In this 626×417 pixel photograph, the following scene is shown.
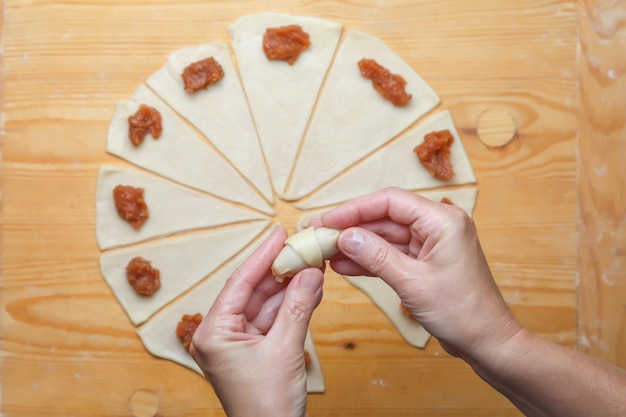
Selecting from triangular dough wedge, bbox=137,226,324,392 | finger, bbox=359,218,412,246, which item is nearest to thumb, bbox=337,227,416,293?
finger, bbox=359,218,412,246

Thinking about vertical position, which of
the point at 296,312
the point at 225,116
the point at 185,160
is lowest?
the point at 296,312

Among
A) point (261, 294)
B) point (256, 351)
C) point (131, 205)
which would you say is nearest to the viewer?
point (256, 351)

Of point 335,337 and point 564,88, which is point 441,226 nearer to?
point 335,337

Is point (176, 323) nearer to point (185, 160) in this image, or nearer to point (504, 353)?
point (185, 160)

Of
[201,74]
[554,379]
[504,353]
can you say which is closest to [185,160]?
[201,74]

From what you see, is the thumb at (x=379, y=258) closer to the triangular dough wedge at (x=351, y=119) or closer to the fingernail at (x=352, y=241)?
the fingernail at (x=352, y=241)

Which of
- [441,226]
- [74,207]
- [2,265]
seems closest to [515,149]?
[441,226]
